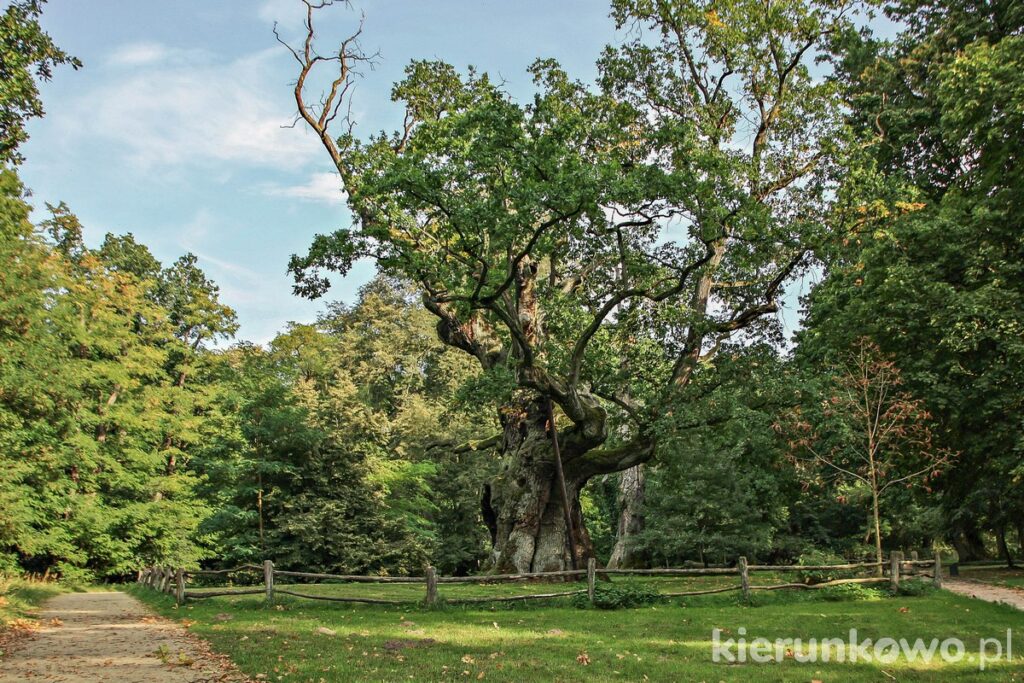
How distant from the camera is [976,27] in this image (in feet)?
68.9

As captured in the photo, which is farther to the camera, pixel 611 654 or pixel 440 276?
pixel 440 276

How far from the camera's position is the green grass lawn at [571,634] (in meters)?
8.02

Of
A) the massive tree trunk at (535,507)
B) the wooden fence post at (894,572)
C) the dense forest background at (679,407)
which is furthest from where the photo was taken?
the massive tree trunk at (535,507)

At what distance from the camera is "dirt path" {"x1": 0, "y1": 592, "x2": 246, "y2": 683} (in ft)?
26.5

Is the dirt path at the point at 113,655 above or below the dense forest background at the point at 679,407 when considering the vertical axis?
below

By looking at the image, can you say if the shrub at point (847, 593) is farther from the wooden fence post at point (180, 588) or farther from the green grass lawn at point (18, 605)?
the green grass lawn at point (18, 605)

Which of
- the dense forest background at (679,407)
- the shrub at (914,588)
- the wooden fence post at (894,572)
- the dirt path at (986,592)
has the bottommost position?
the dirt path at (986,592)

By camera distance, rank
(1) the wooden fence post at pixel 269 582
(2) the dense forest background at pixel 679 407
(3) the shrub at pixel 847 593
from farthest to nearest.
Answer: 1. (2) the dense forest background at pixel 679 407
2. (3) the shrub at pixel 847 593
3. (1) the wooden fence post at pixel 269 582

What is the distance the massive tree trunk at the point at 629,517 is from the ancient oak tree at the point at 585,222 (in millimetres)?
5162

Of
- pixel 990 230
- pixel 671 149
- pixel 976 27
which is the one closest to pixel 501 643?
pixel 671 149

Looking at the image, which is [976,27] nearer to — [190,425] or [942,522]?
[942,522]

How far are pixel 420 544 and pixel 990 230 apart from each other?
20461 millimetres

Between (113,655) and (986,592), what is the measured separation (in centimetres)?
1833

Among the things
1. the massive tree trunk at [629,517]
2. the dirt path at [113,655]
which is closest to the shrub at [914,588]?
the massive tree trunk at [629,517]
